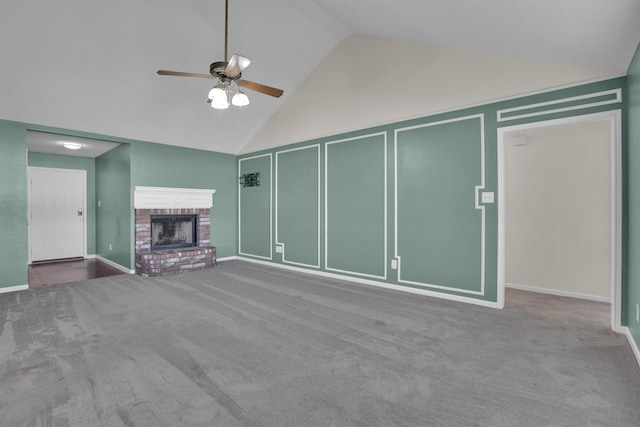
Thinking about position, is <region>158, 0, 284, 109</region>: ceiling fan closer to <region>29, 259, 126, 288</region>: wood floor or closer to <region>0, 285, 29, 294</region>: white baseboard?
<region>0, 285, 29, 294</region>: white baseboard

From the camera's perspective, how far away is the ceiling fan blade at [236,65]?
8.33ft

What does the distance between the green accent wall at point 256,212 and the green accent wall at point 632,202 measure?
4.80 m

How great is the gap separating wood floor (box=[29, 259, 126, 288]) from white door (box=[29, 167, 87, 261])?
0.33 meters

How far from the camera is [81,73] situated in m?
3.82

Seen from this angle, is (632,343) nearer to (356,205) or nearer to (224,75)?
(356,205)

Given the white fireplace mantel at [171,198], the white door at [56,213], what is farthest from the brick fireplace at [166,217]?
the white door at [56,213]

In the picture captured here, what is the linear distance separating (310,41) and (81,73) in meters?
2.94

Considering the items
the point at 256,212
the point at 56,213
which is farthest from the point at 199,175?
the point at 56,213

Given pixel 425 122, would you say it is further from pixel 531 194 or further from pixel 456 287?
pixel 456 287

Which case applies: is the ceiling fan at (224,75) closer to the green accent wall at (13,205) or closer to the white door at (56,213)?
the green accent wall at (13,205)

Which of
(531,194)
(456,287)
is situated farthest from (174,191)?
(531,194)

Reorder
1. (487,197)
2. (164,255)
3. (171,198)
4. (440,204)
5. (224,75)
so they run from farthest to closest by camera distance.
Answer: (171,198) < (164,255) < (440,204) < (487,197) < (224,75)

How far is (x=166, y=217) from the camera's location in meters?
5.77

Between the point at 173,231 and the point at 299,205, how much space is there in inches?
97.2
